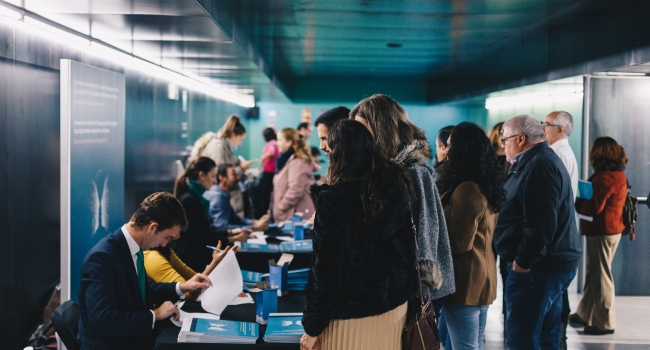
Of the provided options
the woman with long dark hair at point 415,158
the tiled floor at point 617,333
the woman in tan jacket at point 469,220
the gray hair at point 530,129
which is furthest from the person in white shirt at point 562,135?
the woman with long dark hair at point 415,158

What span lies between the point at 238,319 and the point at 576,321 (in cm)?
404

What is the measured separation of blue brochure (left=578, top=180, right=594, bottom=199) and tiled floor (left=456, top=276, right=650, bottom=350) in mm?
1209

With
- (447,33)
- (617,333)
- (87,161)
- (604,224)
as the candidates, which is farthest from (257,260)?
→ (447,33)

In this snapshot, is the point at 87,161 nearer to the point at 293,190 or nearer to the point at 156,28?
the point at 156,28

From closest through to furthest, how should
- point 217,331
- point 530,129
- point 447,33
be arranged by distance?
point 217,331
point 530,129
point 447,33

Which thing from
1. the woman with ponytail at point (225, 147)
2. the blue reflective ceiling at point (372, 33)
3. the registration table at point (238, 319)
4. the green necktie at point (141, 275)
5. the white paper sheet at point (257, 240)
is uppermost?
the blue reflective ceiling at point (372, 33)

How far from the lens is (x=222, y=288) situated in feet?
10.3

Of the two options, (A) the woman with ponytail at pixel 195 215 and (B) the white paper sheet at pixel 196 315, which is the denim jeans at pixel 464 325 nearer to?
(B) the white paper sheet at pixel 196 315

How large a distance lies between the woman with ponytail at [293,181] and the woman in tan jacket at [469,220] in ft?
10.5

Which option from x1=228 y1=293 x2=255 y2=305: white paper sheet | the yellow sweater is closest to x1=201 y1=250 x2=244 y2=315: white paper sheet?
x1=228 y1=293 x2=255 y2=305: white paper sheet

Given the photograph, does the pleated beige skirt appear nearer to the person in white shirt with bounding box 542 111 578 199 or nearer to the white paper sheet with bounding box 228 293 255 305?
the white paper sheet with bounding box 228 293 255 305

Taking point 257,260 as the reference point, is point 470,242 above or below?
above

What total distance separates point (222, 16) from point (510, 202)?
97.7 inches

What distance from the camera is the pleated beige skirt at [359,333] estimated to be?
2.41 meters
